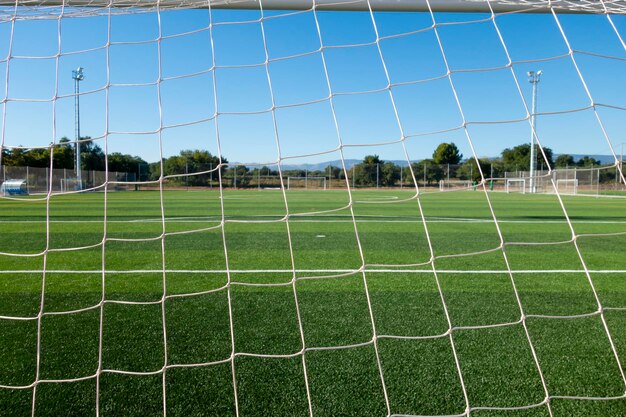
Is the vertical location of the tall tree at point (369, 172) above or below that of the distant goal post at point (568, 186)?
above

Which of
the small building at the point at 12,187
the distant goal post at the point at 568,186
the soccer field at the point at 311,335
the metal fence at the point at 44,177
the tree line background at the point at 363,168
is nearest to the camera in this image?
the soccer field at the point at 311,335

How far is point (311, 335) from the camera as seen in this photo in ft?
7.81

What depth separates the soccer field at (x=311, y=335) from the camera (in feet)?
5.80

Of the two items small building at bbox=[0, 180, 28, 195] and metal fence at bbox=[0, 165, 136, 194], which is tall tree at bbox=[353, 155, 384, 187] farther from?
small building at bbox=[0, 180, 28, 195]

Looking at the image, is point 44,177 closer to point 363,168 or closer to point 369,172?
point 363,168

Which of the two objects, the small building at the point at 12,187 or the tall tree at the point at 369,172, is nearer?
the small building at the point at 12,187

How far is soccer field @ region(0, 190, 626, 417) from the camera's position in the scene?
1.77 m

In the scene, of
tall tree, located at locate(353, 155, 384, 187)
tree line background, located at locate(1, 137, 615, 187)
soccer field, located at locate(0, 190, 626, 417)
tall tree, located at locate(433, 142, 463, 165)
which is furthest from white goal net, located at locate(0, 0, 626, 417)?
tall tree, located at locate(433, 142, 463, 165)

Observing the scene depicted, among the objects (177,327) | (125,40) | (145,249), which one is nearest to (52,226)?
(145,249)

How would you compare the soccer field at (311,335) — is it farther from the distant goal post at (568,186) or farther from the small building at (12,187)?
the distant goal post at (568,186)

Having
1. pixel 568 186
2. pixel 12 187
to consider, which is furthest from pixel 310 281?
pixel 568 186

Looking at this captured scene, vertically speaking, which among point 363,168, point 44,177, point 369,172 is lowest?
point 44,177

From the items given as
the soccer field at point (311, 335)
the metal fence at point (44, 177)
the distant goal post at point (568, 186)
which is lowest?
the soccer field at point (311, 335)

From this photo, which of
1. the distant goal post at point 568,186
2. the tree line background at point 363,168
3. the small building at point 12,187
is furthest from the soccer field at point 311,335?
the distant goal post at point 568,186
